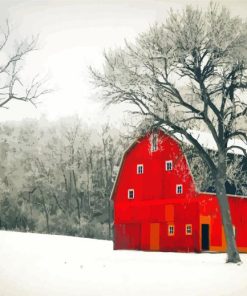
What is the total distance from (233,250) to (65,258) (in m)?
3.77

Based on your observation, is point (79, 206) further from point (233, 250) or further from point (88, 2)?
point (88, 2)

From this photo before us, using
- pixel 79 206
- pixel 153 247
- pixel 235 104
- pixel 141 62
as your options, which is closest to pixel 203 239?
pixel 153 247

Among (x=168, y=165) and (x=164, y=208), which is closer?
(x=168, y=165)

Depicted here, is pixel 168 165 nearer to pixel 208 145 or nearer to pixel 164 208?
pixel 164 208

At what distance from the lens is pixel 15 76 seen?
12484 millimetres

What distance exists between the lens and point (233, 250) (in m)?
13.5

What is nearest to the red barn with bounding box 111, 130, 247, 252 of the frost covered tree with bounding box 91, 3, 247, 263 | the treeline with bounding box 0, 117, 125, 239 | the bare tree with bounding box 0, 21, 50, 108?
the treeline with bounding box 0, 117, 125, 239

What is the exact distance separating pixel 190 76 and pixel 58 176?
6.86m

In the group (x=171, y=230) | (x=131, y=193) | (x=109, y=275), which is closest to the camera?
(x=109, y=275)

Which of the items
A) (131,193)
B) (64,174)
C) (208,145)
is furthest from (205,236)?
(64,174)

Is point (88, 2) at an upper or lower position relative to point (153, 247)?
upper

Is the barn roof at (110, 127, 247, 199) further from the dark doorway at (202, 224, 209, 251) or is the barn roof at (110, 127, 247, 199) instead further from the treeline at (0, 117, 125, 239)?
the dark doorway at (202, 224, 209, 251)

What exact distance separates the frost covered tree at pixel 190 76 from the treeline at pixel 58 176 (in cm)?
122

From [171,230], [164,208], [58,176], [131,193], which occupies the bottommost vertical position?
[171,230]
